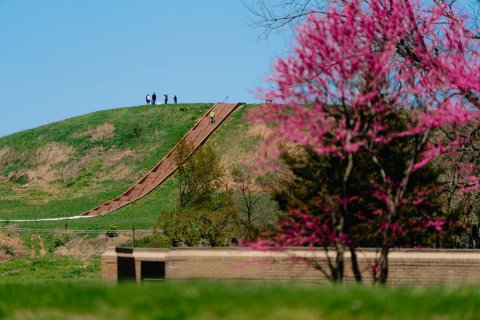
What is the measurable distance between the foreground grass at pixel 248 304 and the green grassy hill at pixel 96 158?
163ft

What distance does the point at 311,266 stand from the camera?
20203 millimetres

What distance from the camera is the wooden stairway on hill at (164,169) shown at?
227 feet

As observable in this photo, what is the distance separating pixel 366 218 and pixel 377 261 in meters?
3.25

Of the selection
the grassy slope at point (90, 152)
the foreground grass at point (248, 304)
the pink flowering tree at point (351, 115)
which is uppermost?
the grassy slope at point (90, 152)

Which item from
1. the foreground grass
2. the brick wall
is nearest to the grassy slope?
the brick wall

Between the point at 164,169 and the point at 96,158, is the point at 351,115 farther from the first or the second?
the point at 96,158

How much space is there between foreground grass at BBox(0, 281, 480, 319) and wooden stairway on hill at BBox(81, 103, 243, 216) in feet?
158

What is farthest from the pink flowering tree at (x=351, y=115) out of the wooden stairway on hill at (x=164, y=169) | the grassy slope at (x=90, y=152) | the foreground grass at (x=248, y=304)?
the grassy slope at (x=90, y=152)

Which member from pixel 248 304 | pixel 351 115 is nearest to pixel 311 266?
pixel 351 115

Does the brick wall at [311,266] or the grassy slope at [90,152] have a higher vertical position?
the grassy slope at [90,152]

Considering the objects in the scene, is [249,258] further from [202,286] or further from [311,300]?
[311,300]

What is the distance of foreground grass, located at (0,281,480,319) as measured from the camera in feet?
31.9

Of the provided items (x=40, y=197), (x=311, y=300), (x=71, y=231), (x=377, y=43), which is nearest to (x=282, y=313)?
(x=311, y=300)

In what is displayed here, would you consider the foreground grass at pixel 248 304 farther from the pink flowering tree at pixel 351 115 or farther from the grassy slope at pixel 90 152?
the grassy slope at pixel 90 152
